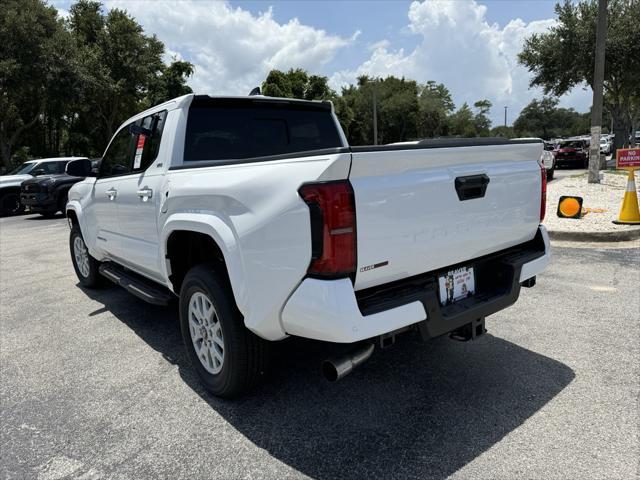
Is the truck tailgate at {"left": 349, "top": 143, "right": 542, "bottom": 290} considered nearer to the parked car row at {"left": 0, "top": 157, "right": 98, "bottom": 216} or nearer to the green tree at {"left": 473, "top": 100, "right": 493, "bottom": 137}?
the parked car row at {"left": 0, "top": 157, "right": 98, "bottom": 216}

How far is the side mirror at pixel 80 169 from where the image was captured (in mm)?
5035

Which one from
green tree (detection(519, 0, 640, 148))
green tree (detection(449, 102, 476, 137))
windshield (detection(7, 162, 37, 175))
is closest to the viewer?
windshield (detection(7, 162, 37, 175))

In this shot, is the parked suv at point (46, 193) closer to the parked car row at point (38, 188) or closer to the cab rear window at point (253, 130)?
the parked car row at point (38, 188)

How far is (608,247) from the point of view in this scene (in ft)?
22.9

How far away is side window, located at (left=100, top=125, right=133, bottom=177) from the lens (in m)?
4.37

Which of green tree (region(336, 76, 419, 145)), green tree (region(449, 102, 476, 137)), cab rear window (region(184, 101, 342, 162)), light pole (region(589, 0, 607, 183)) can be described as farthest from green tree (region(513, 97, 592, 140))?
cab rear window (region(184, 101, 342, 162))

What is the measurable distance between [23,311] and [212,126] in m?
3.34

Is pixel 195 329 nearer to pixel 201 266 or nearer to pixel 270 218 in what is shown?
pixel 201 266

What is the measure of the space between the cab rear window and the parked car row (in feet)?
33.6

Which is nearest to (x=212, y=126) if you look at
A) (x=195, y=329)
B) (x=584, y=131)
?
(x=195, y=329)

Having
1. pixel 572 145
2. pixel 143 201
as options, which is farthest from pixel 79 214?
pixel 572 145

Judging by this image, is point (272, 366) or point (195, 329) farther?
point (272, 366)

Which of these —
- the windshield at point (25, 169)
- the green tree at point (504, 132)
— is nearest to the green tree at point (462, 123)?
the green tree at point (504, 132)

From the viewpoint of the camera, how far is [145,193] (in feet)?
12.1
